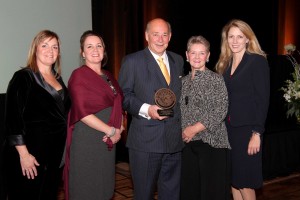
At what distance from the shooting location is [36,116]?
2.11m

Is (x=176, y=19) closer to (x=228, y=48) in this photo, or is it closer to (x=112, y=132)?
(x=228, y=48)

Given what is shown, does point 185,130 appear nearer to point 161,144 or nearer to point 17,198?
point 161,144

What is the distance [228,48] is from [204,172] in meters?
0.93

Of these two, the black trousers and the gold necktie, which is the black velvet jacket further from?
the black trousers

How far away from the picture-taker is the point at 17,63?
3.65 metres

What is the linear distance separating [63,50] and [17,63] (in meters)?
0.52

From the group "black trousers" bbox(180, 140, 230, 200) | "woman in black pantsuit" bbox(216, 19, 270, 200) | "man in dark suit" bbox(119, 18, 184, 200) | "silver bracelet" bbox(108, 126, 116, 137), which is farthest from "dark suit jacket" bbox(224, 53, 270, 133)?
"silver bracelet" bbox(108, 126, 116, 137)

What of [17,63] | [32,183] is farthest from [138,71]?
[17,63]

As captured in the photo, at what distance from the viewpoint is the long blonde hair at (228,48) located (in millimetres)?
2465

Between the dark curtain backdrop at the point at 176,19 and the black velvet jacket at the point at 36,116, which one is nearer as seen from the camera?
the black velvet jacket at the point at 36,116

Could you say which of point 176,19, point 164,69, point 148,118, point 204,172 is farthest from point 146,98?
point 176,19

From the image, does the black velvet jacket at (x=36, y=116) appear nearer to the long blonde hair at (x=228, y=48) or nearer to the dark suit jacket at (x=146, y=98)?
the dark suit jacket at (x=146, y=98)

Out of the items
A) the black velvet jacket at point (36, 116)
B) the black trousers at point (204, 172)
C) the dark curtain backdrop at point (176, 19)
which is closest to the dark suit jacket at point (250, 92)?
the black trousers at point (204, 172)

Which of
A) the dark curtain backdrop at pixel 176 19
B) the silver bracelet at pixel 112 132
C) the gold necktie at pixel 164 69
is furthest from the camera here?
the dark curtain backdrop at pixel 176 19
